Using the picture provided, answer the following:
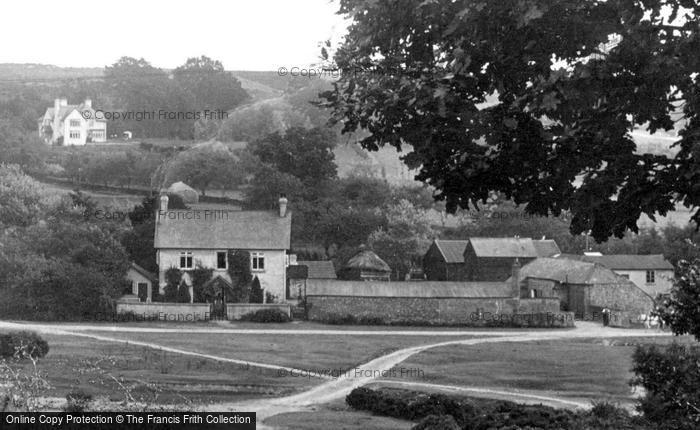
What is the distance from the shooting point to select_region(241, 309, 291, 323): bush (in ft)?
152

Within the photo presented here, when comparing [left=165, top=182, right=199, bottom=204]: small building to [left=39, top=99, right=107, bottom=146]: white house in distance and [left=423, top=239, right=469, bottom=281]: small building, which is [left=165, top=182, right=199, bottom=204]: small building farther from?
[left=423, top=239, right=469, bottom=281]: small building

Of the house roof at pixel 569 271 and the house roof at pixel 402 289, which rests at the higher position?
the house roof at pixel 569 271

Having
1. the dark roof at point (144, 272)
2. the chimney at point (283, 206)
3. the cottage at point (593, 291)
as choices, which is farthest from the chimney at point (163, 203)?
the cottage at point (593, 291)

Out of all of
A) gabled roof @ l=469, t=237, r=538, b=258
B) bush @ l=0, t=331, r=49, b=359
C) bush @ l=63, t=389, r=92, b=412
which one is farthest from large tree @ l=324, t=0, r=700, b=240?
gabled roof @ l=469, t=237, r=538, b=258

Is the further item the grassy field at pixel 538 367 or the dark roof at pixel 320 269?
the dark roof at pixel 320 269

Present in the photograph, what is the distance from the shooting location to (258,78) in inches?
3954

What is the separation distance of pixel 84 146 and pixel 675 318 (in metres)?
44.9

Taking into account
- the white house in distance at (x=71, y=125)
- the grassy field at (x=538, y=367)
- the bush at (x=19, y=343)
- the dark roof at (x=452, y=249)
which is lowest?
the grassy field at (x=538, y=367)

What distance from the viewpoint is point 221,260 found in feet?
173

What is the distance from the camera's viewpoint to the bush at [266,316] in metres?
46.4

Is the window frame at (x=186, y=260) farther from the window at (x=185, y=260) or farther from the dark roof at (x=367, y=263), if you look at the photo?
the dark roof at (x=367, y=263)

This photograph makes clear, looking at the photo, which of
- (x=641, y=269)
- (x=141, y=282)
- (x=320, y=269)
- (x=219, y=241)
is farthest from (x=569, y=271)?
(x=141, y=282)

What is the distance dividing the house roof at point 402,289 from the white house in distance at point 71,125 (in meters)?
19.6

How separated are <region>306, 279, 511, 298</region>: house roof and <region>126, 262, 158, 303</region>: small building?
9816 mm
